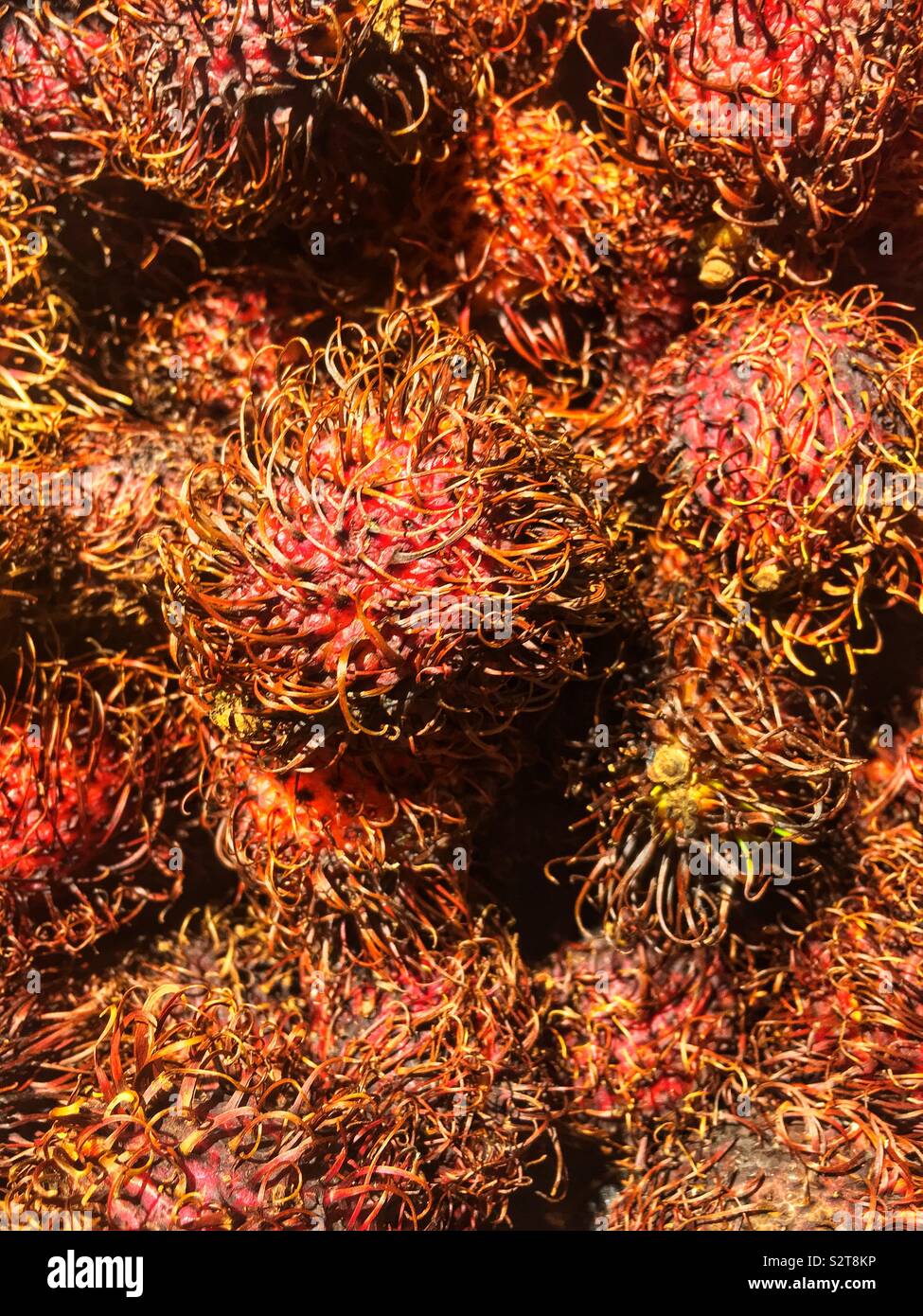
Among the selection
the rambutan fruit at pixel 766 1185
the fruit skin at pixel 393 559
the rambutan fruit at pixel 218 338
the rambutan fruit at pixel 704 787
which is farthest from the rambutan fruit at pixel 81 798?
the rambutan fruit at pixel 766 1185

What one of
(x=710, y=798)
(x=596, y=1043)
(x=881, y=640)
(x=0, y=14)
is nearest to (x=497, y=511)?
(x=710, y=798)

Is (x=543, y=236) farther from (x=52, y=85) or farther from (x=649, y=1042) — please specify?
(x=649, y=1042)

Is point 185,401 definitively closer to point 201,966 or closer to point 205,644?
point 205,644

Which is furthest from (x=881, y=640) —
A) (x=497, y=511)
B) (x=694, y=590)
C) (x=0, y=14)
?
(x=0, y=14)

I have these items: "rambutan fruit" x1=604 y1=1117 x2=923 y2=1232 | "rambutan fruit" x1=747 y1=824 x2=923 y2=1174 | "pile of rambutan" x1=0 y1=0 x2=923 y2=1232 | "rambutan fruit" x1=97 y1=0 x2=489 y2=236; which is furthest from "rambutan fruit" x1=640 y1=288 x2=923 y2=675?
"rambutan fruit" x1=604 y1=1117 x2=923 y2=1232
